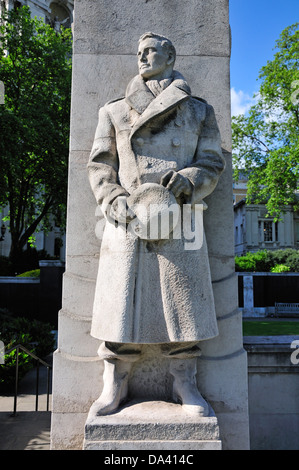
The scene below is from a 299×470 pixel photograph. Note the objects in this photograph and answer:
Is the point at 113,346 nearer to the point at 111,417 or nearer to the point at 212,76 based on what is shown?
the point at 111,417

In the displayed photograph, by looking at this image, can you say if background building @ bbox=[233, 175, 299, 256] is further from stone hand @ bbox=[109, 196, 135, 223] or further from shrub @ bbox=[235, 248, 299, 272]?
stone hand @ bbox=[109, 196, 135, 223]

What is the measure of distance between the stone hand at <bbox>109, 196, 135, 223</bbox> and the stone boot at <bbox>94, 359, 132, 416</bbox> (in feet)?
3.96

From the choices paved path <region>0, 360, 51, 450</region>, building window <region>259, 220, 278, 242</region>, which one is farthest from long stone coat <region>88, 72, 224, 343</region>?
building window <region>259, 220, 278, 242</region>

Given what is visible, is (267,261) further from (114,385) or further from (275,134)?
(114,385)

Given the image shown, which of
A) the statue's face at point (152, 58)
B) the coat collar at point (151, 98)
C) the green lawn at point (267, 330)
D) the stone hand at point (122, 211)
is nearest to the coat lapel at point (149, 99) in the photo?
the coat collar at point (151, 98)

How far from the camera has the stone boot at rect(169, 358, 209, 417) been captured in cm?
301

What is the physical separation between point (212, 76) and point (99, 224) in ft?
6.51

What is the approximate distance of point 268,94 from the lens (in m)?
26.6

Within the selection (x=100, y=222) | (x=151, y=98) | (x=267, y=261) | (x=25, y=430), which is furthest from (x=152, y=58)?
(x=267, y=261)

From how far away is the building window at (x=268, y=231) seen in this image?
47.3 metres

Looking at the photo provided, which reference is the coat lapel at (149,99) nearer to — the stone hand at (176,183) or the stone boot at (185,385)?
the stone hand at (176,183)

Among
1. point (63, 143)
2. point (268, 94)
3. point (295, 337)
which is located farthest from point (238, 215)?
point (295, 337)

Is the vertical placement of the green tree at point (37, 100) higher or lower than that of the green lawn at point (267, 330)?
higher

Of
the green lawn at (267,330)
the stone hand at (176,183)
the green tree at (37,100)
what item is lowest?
the green lawn at (267,330)
